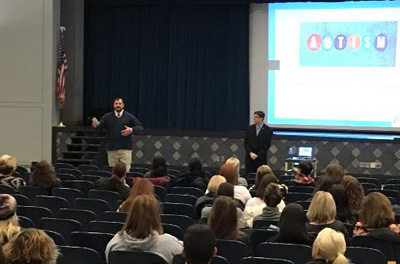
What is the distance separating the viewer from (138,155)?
16.4 metres

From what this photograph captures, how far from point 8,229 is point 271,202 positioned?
101 inches

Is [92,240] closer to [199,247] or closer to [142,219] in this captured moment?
[142,219]

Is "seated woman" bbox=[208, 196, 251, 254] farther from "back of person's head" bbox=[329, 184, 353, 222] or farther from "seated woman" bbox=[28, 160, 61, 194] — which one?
"seated woman" bbox=[28, 160, 61, 194]

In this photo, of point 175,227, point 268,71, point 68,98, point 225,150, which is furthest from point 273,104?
point 175,227

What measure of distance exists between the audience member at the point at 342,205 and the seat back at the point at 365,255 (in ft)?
5.79

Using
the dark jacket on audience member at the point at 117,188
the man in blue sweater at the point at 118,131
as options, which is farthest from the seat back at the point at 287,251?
the man in blue sweater at the point at 118,131

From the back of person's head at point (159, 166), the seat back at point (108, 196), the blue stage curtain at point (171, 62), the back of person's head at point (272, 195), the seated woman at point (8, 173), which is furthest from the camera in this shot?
the blue stage curtain at point (171, 62)

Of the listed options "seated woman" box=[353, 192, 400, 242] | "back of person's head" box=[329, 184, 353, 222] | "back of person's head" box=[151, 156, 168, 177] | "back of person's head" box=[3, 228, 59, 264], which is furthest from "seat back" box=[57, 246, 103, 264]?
"back of person's head" box=[151, 156, 168, 177]

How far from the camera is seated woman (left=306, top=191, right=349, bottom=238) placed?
6375 mm

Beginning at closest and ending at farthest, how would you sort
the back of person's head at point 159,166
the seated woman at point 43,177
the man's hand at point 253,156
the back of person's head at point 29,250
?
1. the back of person's head at point 29,250
2. the seated woman at point 43,177
3. the back of person's head at point 159,166
4. the man's hand at point 253,156

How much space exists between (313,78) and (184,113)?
351cm

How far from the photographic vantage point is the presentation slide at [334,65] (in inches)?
627

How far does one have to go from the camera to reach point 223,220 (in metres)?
6.05

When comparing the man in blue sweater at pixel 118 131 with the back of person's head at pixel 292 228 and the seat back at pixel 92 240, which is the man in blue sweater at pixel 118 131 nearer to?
the seat back at pixel 92 240
